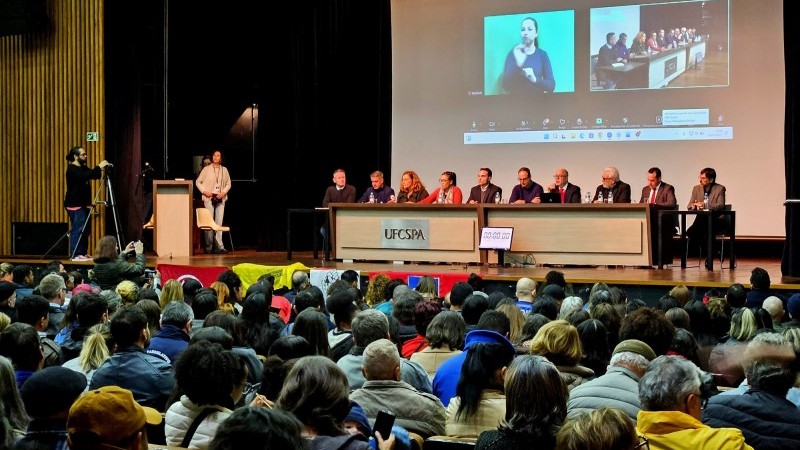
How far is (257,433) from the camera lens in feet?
7.14

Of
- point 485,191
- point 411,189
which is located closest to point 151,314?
point 411,189

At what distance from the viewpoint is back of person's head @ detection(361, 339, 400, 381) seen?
369cm

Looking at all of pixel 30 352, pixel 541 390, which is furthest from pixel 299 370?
pixel 30 352

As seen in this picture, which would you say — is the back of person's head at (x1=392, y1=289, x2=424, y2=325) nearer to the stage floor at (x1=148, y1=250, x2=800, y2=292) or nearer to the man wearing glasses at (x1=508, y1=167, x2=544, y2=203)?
the stage floor at (x1=148, y1=250, x2=800, y2=292)

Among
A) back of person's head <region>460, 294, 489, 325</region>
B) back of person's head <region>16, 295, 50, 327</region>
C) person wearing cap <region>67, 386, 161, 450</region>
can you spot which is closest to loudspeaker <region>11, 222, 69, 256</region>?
back of person's head <region>16, 295, 50, 327</region>

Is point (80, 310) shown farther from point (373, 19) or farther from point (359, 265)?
point (373, 19)

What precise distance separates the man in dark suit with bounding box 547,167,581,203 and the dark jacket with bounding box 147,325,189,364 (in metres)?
7.67

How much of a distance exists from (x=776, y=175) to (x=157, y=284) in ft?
26.0

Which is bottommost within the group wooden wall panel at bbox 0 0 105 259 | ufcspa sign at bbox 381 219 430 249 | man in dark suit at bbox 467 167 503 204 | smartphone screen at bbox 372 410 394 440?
smartphone screen at bbox 372 410 394 440

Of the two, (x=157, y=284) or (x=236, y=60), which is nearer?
(x=157, y=284)

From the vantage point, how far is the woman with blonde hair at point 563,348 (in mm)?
4094

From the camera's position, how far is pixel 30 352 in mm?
4168

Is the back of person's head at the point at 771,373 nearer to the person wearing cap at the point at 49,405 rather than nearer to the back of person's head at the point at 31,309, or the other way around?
the person wearing cap at the point at 49,405

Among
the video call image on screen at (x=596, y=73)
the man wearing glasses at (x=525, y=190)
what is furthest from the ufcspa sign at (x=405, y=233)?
the video call image on screen at (x=596, y=73)
